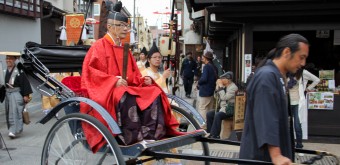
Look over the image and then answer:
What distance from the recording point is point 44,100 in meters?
10.6

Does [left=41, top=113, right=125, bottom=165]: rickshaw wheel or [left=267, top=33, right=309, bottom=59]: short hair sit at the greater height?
[left=267, top=33, right=309, bottom=59]: short hair

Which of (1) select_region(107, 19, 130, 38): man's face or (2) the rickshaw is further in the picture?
(1) select_region(107, 19, 130, 38): man's face

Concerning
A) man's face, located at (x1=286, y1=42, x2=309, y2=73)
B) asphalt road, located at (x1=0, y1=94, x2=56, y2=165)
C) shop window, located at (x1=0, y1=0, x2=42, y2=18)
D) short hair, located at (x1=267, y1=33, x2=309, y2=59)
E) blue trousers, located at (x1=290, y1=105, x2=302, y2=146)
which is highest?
shop window, located at (x1=0, y1=0, x2=42, y2=18)

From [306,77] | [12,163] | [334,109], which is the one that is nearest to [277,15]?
[306,77]

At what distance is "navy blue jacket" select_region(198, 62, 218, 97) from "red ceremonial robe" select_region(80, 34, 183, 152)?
4.65 m

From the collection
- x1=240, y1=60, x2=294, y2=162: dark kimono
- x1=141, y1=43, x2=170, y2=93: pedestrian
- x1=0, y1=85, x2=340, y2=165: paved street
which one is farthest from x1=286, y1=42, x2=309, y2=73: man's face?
x1=0, y1=85, x2=340, y2=165: paved street

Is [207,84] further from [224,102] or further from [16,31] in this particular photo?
[16,31]

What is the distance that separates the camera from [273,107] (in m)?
2.65

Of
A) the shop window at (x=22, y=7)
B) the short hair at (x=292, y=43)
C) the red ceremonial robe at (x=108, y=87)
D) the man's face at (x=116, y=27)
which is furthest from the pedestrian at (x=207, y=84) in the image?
the shop window at (x=22, y=7)

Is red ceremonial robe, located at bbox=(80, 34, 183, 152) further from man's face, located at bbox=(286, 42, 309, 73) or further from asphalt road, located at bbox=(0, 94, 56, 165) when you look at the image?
asphalt road, located at bbox=(0, 94, 56, 165)

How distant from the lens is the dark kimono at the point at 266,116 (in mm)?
2635

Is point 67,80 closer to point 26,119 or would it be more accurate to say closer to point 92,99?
point 92,99

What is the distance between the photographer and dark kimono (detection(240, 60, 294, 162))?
104 inches

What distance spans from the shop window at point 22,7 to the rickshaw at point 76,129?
8.86 m
